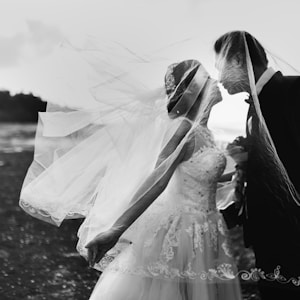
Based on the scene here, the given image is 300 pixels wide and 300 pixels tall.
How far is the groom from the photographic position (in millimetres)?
2740

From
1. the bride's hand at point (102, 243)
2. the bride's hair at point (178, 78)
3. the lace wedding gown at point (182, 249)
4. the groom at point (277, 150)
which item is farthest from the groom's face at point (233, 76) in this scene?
the bride's hand at point (102, 243)

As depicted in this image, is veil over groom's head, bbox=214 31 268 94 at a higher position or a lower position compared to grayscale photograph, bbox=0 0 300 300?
higher

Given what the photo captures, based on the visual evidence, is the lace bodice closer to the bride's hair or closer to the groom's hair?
the bride's hair

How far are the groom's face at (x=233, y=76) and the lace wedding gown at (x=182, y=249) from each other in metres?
0.22

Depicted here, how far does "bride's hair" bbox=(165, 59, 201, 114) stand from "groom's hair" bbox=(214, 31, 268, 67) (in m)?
0.14

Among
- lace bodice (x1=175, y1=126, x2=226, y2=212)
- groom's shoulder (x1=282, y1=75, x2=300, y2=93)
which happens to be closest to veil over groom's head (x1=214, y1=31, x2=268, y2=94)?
groom's shoulder (x1=282, y1=75, x2=300, y2=93)

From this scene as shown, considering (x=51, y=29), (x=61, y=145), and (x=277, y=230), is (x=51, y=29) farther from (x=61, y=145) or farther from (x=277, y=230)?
(x=277, y=230)

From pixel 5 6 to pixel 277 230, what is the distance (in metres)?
7.99

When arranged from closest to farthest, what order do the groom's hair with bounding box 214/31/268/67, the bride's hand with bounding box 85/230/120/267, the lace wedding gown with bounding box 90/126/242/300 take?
the bride's hand with bounding box 85/230/120/267 → the lace wedding gown with bounding box 90/126/242/300 → the groom's hair with bounding box 214/31/268/67

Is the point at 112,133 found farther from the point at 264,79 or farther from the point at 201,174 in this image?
the point at 264,79

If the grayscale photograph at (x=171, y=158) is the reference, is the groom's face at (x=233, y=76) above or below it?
above

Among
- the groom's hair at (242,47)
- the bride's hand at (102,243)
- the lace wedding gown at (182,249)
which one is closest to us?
the bride's hand at (102,243)

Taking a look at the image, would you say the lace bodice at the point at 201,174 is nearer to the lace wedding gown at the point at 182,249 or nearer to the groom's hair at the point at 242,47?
the lace wedding gown at the point at 182,249

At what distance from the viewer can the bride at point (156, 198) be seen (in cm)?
268
